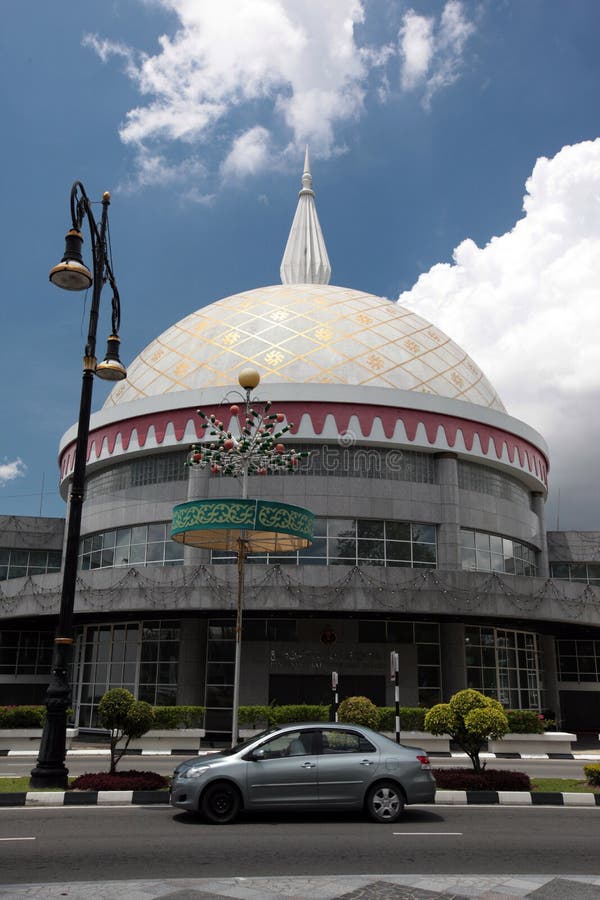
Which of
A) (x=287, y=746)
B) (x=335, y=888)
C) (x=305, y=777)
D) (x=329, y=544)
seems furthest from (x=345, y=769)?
(x=329, y=544)

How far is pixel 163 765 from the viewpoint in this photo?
21281 mm

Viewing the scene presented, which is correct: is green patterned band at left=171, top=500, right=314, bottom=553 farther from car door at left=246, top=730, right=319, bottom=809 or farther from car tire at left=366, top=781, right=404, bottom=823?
car tire at left=366, top=781, right=404, bottom=823

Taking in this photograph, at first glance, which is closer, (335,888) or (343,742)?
(335,888)

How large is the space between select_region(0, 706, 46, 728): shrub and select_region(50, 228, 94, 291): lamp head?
18580mm

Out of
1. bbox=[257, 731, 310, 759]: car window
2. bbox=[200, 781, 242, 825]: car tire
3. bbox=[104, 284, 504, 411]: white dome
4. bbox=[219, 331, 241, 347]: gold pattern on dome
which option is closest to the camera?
bbox=[200, 781, 242, 825]: car tire

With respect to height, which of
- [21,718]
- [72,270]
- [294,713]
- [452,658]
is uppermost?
[72,270]

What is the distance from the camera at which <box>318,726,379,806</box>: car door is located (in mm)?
11969

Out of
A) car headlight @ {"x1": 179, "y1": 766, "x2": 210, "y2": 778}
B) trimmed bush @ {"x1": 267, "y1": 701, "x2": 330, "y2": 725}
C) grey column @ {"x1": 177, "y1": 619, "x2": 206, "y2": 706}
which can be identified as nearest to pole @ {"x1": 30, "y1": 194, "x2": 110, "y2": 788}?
car headlight @ {"x1": 179, "y1": 766, "x2": 210, "y2": 778}

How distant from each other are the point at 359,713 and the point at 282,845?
11.4 metres

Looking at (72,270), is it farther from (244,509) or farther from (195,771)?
(244,509)

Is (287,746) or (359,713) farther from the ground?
(359,713)

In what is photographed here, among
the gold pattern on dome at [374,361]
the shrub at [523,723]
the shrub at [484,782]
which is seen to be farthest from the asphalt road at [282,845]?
the gold pattern on dome at [374,361]

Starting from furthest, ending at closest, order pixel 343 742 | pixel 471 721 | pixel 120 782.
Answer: pixel 471 721
pixel 120 782
pixel 343 742

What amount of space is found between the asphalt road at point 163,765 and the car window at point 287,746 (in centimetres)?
789
